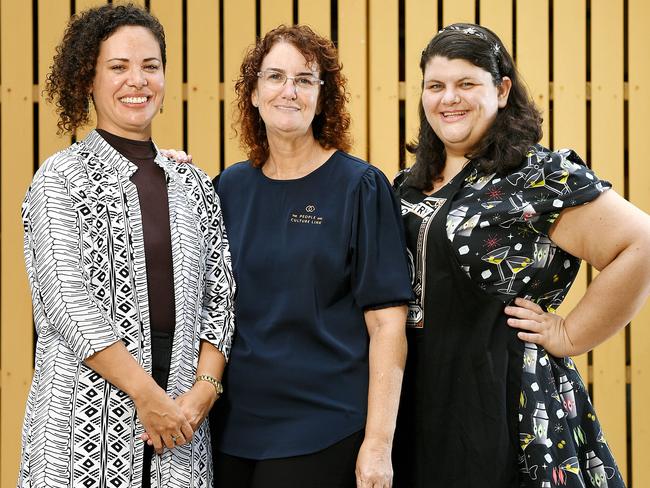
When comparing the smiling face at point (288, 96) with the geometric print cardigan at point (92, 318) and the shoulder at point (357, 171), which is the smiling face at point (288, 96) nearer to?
the shoulder at point (357, 171)

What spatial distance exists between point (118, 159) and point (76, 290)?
40cm

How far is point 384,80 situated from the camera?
175 inches

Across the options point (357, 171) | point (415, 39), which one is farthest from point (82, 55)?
point (415, 39)

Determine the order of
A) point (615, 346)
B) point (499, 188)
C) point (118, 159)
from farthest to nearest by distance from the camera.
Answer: point (615, 346)
point (499, 188)
point (118, 159)

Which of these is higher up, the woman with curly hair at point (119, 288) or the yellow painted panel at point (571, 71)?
the yellow painted panel at point (571, 71)

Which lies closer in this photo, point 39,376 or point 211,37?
point 39,376

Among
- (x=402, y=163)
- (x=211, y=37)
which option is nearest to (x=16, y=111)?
(x=211, y=37)

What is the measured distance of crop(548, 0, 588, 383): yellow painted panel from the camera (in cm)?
445

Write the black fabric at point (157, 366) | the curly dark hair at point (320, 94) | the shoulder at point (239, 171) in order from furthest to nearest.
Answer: the shoulder at point (239, 171)
the curly dark hair at point (320, 94)
the black fabric at point (157, 366)

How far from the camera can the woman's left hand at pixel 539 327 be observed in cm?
263

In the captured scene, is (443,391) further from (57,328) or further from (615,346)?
(615,346)

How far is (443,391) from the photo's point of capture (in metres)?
2.67

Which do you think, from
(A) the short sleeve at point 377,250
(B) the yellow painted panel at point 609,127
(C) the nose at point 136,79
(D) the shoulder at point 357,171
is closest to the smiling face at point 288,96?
(D) the shoulder at point 357,171

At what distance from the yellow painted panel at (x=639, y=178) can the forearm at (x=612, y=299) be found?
1814mm
